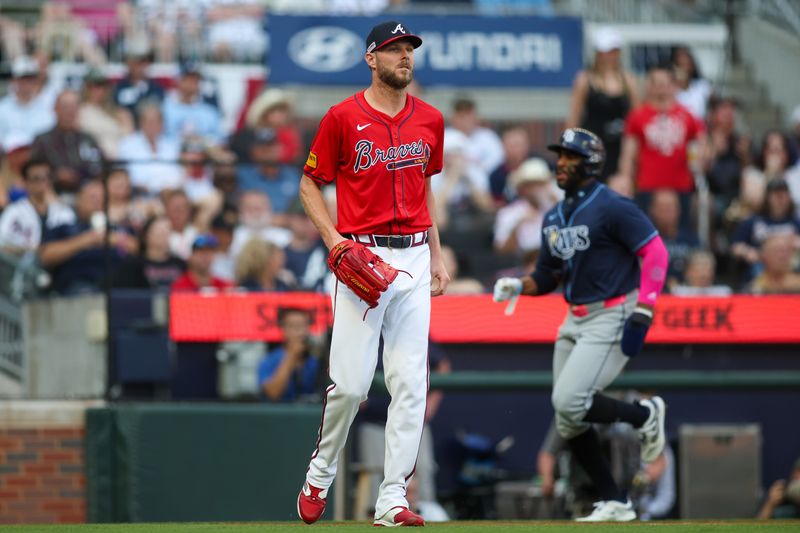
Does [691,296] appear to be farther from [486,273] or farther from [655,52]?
[655,52]

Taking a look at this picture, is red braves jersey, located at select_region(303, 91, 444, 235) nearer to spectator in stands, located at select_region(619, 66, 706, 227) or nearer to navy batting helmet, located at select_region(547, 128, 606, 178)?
navy batting helmet, located at select_region(547, 128, 606, 178)

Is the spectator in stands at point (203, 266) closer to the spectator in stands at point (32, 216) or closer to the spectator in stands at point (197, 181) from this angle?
the spectator in stands at point (197, 181)

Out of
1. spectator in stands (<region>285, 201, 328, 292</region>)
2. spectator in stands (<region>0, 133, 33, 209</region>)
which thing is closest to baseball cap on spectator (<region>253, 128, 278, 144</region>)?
spectator in stands (<region>0, 133, 33, 209</region>)

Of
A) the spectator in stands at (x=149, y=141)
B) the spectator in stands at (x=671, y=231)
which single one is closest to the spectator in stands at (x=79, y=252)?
the spectator in stands at (x=149, y=141)

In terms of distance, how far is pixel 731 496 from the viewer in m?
9.22

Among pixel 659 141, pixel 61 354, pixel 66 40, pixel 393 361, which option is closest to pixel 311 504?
pixel 393 361

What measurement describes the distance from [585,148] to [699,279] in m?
3.49

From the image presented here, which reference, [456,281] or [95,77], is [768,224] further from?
[95,77]

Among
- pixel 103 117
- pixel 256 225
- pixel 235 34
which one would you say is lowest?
pixel 256 225

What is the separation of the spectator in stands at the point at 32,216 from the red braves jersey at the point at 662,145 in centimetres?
485

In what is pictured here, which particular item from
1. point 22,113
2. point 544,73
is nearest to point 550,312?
point 544,73

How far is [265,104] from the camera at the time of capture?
39.8 ft

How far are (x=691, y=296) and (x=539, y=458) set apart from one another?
1635mm

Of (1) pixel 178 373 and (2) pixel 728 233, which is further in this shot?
(2) pixel 728 233
